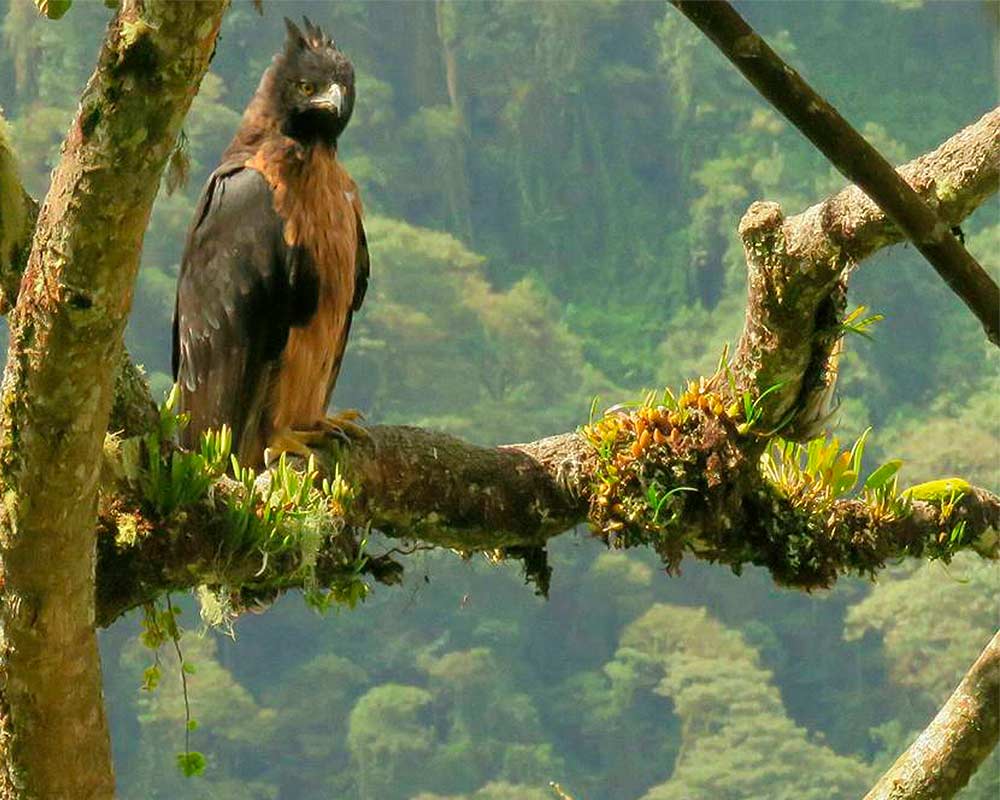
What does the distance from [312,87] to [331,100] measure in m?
0.13

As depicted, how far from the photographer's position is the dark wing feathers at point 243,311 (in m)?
4.93

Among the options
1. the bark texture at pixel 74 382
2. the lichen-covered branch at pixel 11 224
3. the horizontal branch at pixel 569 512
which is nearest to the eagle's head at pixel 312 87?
the horizontal branch at pixel 569 512

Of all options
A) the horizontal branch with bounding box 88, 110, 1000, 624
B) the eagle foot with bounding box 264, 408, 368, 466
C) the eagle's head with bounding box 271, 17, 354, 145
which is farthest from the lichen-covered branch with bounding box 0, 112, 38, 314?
the eagle's head with bounding box 271, 17, 354, 145

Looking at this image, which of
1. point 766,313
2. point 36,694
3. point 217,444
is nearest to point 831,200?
point 766,313

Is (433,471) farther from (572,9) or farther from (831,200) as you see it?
(572,9)

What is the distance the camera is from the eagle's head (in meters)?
5.31

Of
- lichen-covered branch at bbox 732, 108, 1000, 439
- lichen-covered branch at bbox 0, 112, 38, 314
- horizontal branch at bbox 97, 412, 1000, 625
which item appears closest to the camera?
lichen-covered branch at bbox 0, 112, 38, 314

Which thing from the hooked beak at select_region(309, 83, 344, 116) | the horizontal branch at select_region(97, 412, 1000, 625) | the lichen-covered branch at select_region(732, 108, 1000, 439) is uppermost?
the hooked beak at select_region(309, 83, 344, 116)

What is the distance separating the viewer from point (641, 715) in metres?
43.1

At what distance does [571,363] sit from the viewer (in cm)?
5050

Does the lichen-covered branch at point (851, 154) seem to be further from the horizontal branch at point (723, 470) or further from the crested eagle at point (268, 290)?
the crested eagle at point (268, 290)

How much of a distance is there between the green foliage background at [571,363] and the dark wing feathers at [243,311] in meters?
25.6

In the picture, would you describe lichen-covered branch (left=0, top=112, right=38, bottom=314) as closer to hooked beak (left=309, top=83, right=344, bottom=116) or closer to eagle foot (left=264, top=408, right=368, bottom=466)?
eagle foot (left=264, top=408, right=368, bottom=466)

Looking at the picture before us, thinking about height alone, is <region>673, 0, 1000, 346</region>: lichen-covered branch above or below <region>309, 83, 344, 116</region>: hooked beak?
below
